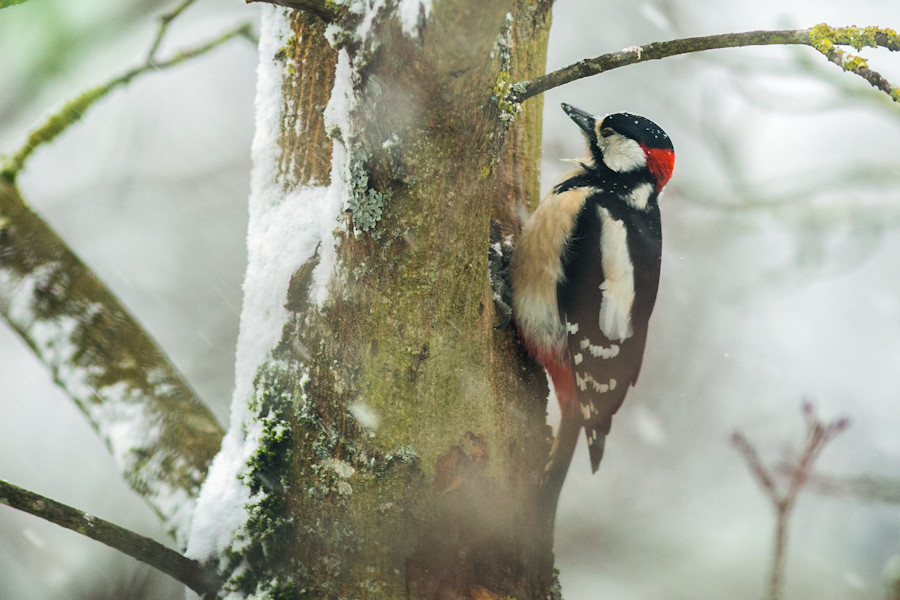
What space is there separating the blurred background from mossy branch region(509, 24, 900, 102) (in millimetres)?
3073

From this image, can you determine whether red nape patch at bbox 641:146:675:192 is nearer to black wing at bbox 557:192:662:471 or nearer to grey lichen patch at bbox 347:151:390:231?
black wing at bbox 557:192:662:471

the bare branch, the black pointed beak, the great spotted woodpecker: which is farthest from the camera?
the black pointed beak

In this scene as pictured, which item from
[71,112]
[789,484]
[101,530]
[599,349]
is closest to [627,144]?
[599,349]

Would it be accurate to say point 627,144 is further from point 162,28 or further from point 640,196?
point 162,28

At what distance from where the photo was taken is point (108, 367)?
61.5 inches

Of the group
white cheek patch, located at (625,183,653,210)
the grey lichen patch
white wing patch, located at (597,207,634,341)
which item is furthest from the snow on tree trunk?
white cheek patch, located at (625,183,653,210)

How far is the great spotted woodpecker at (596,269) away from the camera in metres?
1.93

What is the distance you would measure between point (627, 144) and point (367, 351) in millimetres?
1419

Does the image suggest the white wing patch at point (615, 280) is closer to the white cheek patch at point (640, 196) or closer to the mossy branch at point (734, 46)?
the white cheek patch at point (640, 196)

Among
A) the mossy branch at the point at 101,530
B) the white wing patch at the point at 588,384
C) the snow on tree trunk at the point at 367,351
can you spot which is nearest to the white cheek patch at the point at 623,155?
the white wing patch at the point at 588,384

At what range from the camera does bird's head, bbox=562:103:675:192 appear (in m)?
2.18

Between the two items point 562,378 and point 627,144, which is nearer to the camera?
point 562,378

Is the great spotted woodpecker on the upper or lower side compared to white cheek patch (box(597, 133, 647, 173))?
lower

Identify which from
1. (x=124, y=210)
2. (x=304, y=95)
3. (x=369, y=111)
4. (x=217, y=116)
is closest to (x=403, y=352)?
(x=369, y=111)
